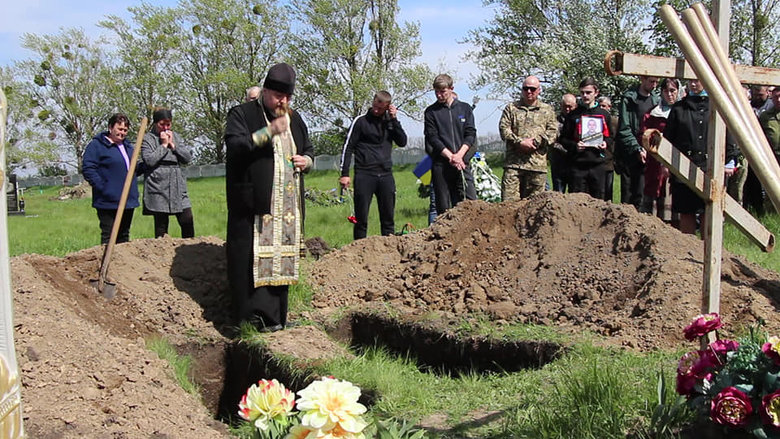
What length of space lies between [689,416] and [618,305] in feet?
9.25

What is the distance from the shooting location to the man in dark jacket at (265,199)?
6.32 m

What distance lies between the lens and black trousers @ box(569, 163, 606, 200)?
9.59 meters

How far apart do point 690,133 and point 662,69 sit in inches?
189

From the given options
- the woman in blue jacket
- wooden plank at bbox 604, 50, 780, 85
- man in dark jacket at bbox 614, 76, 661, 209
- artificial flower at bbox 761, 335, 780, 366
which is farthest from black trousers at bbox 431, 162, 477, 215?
artificial flower at bbox 761, 335, 780, 366

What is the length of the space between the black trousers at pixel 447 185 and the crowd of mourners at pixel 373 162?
0.01 meters

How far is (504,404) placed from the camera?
15.2 ft

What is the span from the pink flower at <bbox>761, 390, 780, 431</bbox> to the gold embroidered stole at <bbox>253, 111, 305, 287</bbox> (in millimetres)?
4266

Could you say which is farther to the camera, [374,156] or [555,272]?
[374,156]

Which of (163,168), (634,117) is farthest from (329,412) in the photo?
(634,117)

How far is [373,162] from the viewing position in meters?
9.06

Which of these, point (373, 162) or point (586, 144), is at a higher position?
point (586, 144)

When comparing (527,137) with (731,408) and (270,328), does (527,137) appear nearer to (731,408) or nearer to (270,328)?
(270,328)

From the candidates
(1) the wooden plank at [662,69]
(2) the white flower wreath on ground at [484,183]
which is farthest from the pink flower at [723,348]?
(2) the white flower wreath on ground at [484,183]

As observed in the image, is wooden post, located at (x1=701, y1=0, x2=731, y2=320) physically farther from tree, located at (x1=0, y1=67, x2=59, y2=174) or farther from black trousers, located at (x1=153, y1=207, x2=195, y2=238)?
tree, located at (x1=0, y1=67, x2=59, y2=174)
